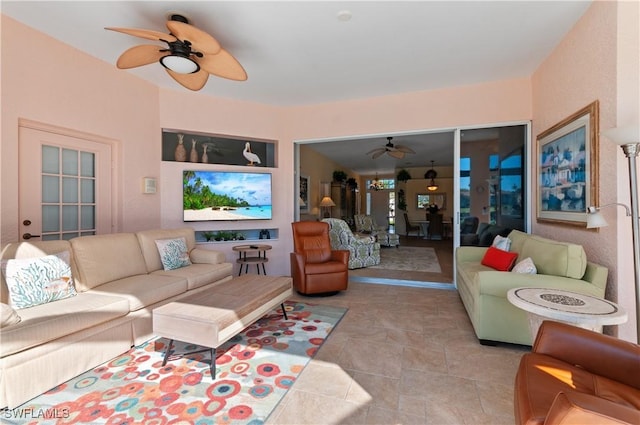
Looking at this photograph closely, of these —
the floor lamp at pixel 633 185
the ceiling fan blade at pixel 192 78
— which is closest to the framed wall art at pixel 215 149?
the ceiling fan blade at pixel 192 78

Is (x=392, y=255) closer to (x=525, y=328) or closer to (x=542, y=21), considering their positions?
(x=525, y=328)

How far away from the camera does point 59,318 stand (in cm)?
200

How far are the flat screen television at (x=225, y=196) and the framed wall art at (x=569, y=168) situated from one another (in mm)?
3859

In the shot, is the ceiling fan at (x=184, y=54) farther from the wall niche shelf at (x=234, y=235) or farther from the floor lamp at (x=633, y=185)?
the floor lamp at (x=633, y=185)

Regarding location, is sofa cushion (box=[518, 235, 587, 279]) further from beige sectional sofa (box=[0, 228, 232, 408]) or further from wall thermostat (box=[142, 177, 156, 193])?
wall thermostat (box=[142, 177, 156, 193])

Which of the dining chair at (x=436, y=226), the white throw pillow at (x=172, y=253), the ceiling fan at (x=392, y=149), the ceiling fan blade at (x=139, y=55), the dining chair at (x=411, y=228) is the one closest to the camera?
the ceiling fan blade at (x=139, y=55)

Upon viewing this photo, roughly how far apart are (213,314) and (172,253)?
166 centimetres

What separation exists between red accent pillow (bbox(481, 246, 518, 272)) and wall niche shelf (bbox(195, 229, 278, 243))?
3241 millimetres

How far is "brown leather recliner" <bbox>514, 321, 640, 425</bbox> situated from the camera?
43.0 inches

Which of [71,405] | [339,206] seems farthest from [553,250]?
[339,206]

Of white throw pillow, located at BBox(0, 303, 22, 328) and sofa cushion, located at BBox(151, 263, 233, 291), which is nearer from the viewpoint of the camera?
white throw pillow, located at BBox(0, 303, 22, 328)

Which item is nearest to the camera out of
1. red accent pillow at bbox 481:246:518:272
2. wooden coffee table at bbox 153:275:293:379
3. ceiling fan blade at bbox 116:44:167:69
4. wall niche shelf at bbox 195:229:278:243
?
wooden coffee table at bbox 153:275:293:379

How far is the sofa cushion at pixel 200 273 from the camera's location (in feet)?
10.3

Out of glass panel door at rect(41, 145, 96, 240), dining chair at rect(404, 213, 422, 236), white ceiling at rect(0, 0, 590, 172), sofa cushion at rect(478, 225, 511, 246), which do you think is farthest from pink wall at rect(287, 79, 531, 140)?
dining chair at rect(404, 213, 422, 236)
